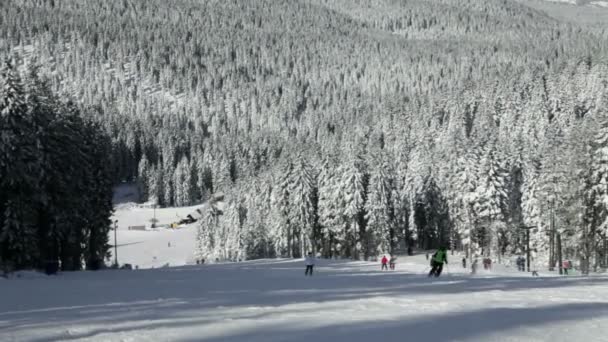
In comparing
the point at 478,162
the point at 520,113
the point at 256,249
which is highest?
the point at 520,113

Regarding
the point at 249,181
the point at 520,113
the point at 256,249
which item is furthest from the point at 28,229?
the point at 520,113

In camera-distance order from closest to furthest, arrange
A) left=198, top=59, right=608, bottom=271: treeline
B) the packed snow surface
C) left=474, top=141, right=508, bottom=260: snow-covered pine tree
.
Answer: the packed snow surface → left=198, top=59, right=608, bottom=271: treeline → left=474, top=141, right=508, bottom=260: snow-covered pine tree

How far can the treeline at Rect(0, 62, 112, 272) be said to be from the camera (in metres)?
34.2

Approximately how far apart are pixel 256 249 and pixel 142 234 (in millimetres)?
51690

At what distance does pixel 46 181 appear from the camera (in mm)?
37531

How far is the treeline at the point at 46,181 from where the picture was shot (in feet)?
112

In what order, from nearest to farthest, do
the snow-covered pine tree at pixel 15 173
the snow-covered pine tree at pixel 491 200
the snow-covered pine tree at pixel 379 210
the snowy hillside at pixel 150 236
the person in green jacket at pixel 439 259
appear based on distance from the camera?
the person in green jacket at pixel 439 259 → the snow-covered pine tree at pixel 15 173 → the snow-covered pine tree at pixel 491 200 → the snow-covered pine tree at pixel 379 210 → the snowy hillside at pixel 150 236

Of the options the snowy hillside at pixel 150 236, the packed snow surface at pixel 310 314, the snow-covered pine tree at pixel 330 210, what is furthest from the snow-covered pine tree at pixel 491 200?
the snowy hillside at pixel 150 236

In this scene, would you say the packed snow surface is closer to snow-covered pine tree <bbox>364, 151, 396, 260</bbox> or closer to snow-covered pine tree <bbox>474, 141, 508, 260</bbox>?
snow-covered pine tree <bbox>474, 141, 508, 260</bbox>

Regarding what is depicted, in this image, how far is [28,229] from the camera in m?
34.2

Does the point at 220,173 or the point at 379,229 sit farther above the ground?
the point at 220,173

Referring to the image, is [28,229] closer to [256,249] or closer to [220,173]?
[256,249]

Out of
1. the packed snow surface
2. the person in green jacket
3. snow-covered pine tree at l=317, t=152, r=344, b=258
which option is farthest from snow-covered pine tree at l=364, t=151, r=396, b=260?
the packed snow surface

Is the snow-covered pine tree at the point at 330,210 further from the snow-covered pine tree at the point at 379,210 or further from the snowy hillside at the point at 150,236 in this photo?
the snowy hillside at the point at 150,236
